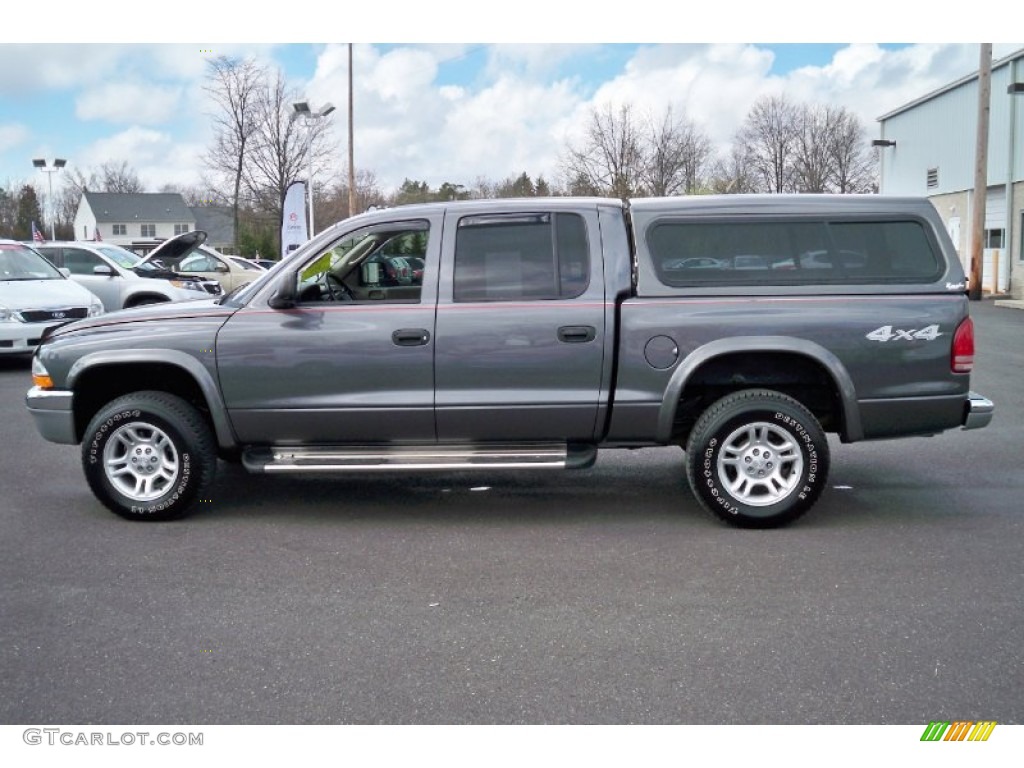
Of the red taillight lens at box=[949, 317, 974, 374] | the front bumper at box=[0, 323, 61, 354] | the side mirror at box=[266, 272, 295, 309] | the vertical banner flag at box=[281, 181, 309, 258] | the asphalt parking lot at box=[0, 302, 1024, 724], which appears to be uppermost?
the vertical banner flag at box=[281, 181, 309, 258]

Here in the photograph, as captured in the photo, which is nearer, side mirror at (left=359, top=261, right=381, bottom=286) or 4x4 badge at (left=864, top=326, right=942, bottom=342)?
4x4 badge at (left=864, top=326, right=942, bottom=342)

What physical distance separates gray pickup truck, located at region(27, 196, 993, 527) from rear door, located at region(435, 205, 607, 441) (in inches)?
0.5

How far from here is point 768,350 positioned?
618 centimetres

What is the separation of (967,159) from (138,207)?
82.0 meters

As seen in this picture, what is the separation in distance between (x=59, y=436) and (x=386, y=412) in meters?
2.13

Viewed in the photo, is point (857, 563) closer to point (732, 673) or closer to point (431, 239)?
point (732, 673)

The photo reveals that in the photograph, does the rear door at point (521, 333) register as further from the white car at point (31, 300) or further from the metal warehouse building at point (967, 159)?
the metal warehouse building at point (967, 159)

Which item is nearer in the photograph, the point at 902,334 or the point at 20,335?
the point at 902,334

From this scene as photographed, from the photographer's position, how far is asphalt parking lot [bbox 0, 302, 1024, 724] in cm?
392

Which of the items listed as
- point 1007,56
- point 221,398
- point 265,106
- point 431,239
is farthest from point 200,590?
point 265,106

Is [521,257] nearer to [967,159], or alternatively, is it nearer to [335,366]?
[335,366]

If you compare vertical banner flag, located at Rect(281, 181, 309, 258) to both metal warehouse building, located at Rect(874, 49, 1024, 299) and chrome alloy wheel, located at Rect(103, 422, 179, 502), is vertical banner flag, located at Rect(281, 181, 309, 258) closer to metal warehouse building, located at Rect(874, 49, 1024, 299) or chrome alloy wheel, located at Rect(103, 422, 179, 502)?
chrome alloy wheel, located at Rect(103, 422, 179, 502)

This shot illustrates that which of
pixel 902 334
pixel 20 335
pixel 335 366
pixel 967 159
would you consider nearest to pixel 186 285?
pixel 20 335
